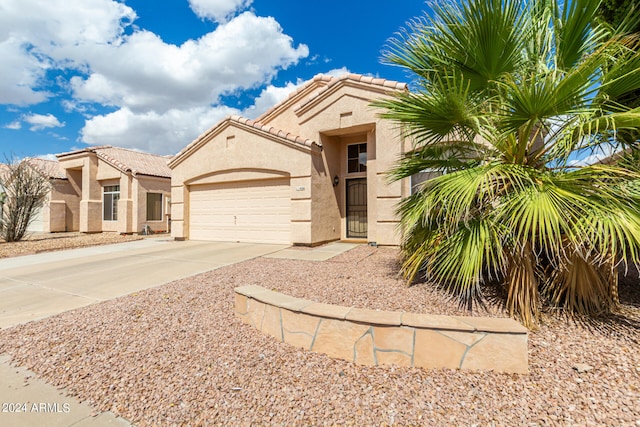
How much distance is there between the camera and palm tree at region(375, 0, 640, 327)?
10.9 ft

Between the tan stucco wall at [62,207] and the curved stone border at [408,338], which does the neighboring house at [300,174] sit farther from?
the tan stucco wall at [62,207]

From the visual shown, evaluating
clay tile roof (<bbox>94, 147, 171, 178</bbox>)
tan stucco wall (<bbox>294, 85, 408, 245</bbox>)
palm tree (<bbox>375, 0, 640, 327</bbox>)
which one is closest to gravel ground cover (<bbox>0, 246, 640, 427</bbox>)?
palm tree (<bbox>375, 0, 640, 327</bbox>)

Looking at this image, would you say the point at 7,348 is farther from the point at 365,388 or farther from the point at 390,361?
the point at 390,361

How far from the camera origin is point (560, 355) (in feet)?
10.1

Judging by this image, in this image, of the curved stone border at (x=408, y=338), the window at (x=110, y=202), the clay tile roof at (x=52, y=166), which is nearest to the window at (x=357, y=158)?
the curved stone border at (x=408, y=338)

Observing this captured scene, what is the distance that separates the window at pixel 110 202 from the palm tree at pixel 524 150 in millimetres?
17202

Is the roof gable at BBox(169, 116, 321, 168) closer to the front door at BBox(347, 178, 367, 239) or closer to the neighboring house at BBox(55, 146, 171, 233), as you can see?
the front door at BBox(347, 178, 367, 239)

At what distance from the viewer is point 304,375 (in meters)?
3.00

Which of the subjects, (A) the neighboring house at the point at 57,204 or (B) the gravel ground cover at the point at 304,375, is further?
(A) the neighboring house at the point at 57,204

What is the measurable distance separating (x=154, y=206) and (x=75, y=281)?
1120cm

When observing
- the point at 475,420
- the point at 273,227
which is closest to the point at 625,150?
the point at 475,420

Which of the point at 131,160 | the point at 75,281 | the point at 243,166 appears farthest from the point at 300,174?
the point at 131,160

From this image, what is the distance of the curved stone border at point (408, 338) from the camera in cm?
294

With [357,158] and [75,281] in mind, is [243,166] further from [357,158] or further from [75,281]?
[75,281]
